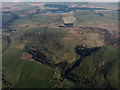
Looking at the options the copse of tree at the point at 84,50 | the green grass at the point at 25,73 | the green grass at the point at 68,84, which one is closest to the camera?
the green grass at the point at 68,84

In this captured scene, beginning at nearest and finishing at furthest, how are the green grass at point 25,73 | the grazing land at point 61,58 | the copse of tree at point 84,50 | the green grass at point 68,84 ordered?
the green grass at point 68,84
the grazing land at point 61,58
the green grass at point 25,73
the copse of tree at point 84,50

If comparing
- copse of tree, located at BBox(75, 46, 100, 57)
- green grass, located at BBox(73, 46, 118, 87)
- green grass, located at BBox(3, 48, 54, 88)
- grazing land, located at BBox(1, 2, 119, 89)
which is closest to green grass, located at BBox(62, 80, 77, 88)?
grazing land, located at BBox(1, 2, 119, 89)

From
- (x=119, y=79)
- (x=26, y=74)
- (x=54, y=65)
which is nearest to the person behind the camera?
(x=119, y=79)

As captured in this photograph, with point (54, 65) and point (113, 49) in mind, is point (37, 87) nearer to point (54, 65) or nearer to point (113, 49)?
point (54, 65)

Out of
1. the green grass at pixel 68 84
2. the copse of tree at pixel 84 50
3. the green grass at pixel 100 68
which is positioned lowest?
the green grass at pixel 68 84

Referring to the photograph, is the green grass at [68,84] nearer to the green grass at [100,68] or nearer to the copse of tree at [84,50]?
the green grass at [100,68]

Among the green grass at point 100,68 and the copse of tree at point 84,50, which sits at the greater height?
the copse of tree at point 84,50

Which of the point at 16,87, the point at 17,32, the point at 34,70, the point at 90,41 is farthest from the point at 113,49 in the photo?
the point at 17,32

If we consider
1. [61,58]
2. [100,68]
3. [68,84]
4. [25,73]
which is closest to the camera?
[68,84]

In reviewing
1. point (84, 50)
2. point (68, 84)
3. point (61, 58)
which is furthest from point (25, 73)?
point (84, 50)

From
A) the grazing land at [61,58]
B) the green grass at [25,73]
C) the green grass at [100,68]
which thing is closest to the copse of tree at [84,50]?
the grazing land at [61,58]

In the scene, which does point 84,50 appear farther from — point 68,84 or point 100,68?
point 68,84
